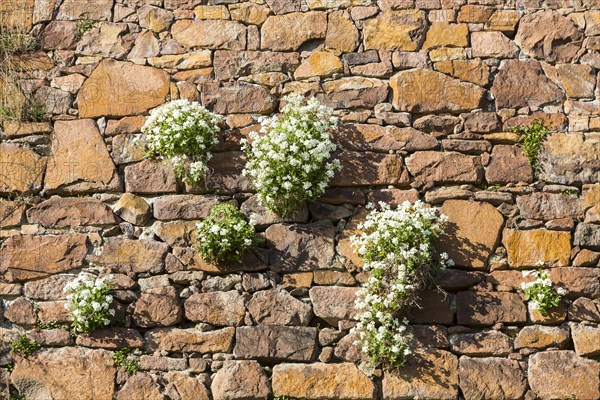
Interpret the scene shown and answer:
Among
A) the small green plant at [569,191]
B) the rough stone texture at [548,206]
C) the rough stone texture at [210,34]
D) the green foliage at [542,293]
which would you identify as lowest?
the green foliage at [542,293]

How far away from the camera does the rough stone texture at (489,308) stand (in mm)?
5891

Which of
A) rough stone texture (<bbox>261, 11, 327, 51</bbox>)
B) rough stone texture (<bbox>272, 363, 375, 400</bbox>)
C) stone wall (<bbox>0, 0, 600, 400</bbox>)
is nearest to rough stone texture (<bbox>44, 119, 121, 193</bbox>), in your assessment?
stone wall (<bbox>0, 0, 600, 400</bbox>)

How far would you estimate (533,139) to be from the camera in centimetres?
634

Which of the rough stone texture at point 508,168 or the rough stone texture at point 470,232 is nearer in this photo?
the rough stone texture at point 470,232

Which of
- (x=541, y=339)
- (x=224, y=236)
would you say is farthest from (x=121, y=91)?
(x=541, y=339)

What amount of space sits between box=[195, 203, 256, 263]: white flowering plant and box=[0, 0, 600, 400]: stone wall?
12 cm

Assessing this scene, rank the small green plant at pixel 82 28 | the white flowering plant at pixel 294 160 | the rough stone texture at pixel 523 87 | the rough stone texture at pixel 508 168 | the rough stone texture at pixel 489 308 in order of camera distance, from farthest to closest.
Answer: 1. the small green plant at pixel 82 28
2. the rough stone texture at pixel 523 87
3. the rough stone texture at pixel 508 168
4. the white flowering plant at pixel 294 160
5. the rough stone texture at pixel 489 308

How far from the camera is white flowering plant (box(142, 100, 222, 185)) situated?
618 cm

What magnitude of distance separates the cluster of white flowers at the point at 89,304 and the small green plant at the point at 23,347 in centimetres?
33

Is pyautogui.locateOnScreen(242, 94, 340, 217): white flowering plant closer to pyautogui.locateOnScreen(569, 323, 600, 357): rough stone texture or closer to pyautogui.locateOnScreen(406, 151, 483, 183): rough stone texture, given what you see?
pyautogui.locateOnScreen(406, 151, 483, 183): rough stone texture

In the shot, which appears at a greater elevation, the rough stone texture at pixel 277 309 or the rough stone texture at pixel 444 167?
the rough stone texture at pixel 444 167

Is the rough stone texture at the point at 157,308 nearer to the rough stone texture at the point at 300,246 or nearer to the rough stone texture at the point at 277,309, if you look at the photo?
the rough stone texture at the point at 277,309

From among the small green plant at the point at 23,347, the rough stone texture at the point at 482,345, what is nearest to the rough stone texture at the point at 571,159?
the rough stone texture at the point at 482,345

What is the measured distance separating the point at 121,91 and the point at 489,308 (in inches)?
137
